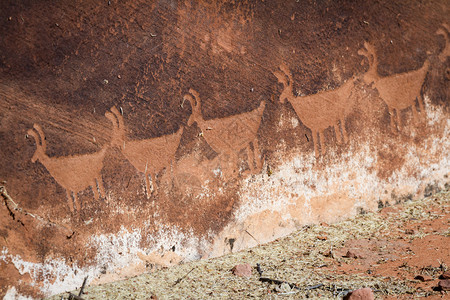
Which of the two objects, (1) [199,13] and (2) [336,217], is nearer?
(1) [199,13]

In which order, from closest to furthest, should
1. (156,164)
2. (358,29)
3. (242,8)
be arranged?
(156,164) < (242,8) < (358,29)

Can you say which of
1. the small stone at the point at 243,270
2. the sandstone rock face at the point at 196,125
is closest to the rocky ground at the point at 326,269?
the small stone at the point at 243,270

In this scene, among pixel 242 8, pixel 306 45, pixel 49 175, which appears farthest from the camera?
pixel 306 45

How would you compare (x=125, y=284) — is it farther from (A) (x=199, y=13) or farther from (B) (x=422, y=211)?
(B) (x=422, y=211)

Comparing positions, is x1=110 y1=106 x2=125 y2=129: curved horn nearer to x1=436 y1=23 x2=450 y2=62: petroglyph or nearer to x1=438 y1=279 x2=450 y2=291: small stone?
x1=438 y1=279 x2=450 y2=291: small stone

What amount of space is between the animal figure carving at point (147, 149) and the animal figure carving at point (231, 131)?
179mm

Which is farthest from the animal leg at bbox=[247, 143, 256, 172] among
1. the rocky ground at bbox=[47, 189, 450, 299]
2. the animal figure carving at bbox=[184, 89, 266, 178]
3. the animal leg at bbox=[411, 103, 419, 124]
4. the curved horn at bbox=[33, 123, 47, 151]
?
the animal leg at bbox=[411, 103, 419, 124]

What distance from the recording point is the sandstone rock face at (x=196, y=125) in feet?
7.34

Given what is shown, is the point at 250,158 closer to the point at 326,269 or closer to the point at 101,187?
the point at 326,269

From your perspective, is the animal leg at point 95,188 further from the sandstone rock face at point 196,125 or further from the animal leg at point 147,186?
the animal leg at point 147,186

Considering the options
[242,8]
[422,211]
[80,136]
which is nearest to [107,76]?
[80,136]

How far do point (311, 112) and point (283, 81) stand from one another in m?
0.33

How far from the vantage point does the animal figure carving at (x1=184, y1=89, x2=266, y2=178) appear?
2.67m

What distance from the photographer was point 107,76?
2.41m
